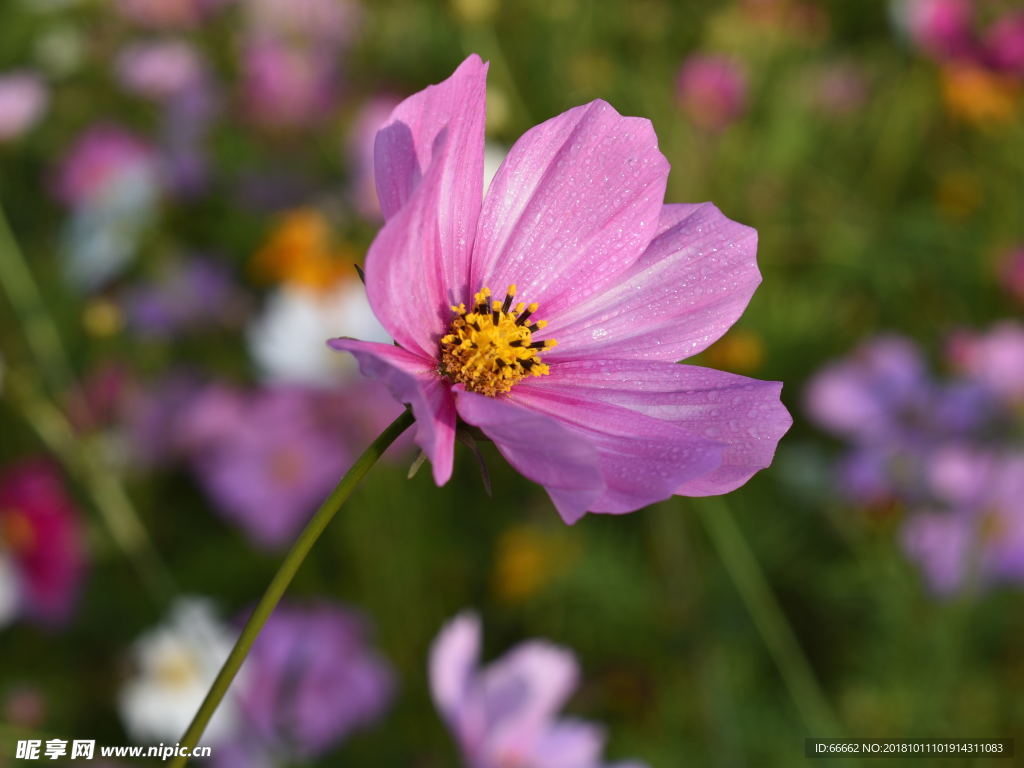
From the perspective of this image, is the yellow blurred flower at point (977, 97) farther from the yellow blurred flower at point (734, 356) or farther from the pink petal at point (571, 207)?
the pink petal at point (571, 207)

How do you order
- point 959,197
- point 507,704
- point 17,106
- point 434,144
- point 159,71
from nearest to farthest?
1. point 434,144
2. point 507,704
3. point 17,106
4. point 959,197
5. point 159,71

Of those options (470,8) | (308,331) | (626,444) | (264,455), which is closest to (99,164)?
(308,331)

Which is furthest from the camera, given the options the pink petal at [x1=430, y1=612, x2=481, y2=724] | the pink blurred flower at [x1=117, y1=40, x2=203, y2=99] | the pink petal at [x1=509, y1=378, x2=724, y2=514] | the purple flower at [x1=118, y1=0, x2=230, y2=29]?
the purple flower at [x1=118, y1=0, x2=230, y2=29]

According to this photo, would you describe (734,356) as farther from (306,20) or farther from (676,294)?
(306,20)

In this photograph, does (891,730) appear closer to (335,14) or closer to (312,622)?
(312,622)

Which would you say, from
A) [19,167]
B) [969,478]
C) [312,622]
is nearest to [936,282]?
[969,478]

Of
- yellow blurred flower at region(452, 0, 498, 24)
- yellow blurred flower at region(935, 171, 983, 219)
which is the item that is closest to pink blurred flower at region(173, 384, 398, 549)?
yellow blurred flower at region(452, 0, 498, 24)

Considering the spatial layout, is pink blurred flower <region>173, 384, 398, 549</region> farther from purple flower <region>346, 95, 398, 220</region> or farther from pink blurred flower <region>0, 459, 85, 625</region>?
purple flower <region>346, 95, 398, 220</region>
